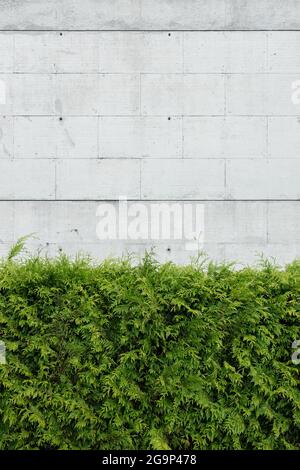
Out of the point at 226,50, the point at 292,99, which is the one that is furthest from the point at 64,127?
the point at 292,99

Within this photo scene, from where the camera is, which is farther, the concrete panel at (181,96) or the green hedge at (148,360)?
the concrete panel at (181,96)

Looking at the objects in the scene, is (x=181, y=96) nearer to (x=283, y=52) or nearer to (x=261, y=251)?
(x=283, y=52)

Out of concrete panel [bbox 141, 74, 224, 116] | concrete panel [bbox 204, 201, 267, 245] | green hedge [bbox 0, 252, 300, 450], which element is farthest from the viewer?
concrete panel [bbox 141, 74, 224, 116]

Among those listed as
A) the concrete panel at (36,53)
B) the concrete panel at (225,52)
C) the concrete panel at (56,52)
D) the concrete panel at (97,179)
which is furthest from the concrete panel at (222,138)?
the concrete panel at (36,53)

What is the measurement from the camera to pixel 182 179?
814 centimetres

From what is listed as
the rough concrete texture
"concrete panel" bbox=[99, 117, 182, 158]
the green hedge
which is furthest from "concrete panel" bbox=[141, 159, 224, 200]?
the green hedge

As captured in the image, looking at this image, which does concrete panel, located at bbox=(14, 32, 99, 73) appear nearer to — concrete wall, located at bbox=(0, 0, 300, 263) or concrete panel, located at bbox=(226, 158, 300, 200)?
concrete wall, located at bbox=(0, 0, 300, 263)

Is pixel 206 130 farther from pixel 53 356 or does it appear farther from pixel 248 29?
pixel 53 356

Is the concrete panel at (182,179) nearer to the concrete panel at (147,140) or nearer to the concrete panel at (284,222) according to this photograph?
the concrete panel at (147,140)

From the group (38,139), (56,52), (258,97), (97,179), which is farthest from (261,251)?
(56,52)

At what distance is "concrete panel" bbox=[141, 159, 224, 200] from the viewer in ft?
26.6

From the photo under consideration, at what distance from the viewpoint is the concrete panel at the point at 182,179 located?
8.12 m

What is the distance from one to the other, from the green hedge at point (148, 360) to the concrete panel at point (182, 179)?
4.12 meters

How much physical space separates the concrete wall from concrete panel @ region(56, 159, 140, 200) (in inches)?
0.6
